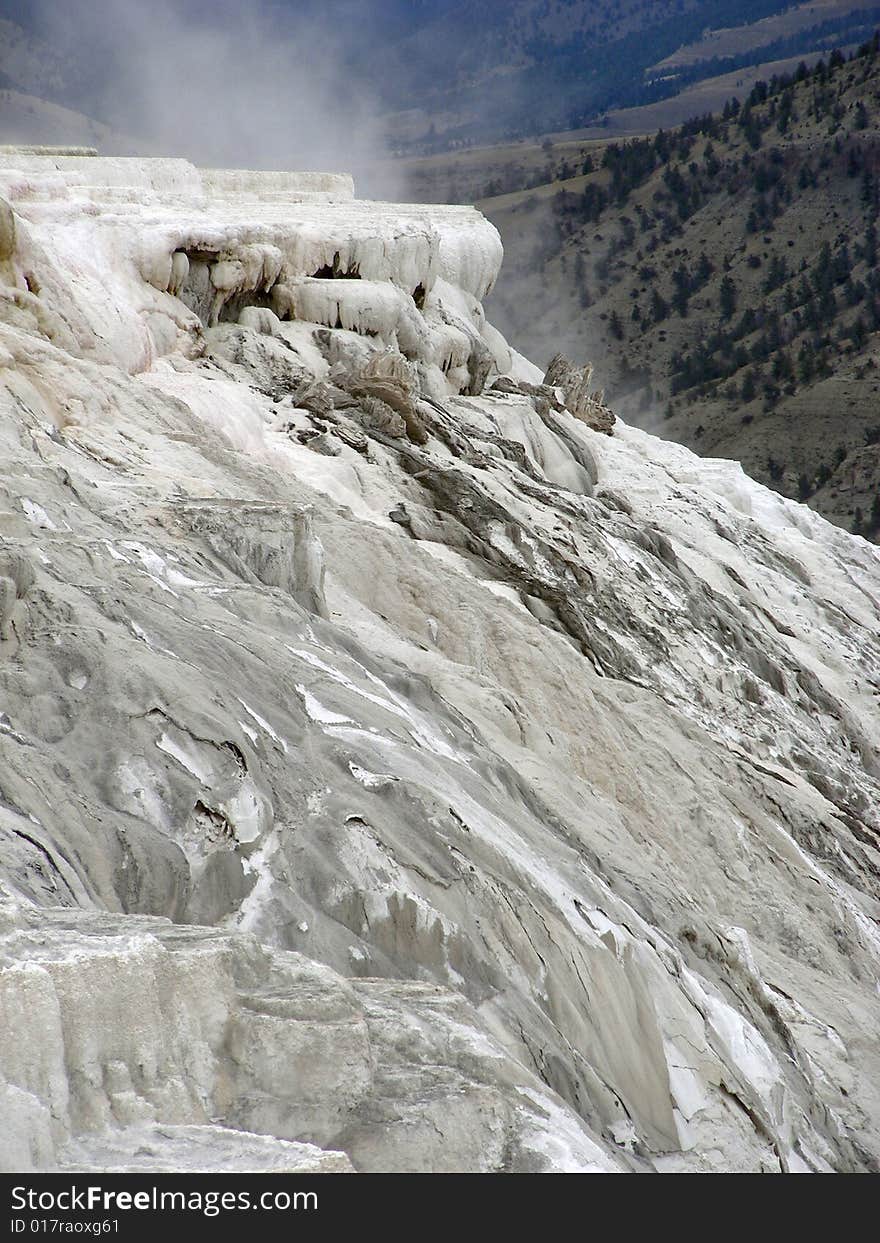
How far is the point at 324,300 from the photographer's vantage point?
16.7 metres

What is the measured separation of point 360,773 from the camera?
18.6 ft

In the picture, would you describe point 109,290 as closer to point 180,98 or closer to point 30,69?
point 30,69

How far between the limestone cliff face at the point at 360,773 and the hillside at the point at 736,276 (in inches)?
1261

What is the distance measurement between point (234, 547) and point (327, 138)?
81359 mm

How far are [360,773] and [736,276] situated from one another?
5646 centimetres

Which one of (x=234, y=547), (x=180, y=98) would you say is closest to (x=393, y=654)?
(x=234, y=547)

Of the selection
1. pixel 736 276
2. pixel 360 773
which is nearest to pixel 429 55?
pixel 736 276

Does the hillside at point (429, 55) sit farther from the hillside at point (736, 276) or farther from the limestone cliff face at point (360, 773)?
the limestone cliff face at point (360, 773)

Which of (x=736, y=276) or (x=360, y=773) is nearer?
(x=360, y=773)

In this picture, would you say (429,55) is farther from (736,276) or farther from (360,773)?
(360,773)

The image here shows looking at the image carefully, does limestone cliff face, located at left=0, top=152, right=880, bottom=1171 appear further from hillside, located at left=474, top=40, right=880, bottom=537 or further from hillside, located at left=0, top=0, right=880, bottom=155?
hillside, located at left=0, top=0, right=880, bottom=155

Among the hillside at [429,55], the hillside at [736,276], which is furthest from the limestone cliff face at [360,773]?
the hillside at [429,55]

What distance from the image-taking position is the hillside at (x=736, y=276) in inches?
1901

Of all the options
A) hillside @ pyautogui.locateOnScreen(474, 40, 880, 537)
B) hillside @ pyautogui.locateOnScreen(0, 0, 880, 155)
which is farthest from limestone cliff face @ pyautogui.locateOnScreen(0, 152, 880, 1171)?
hillside @ pyautogui.locateOnScreen(0, 0, 880, 155)
